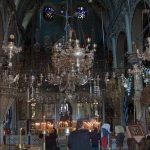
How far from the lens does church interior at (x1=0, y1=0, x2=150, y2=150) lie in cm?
1542

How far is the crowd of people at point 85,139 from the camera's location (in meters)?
5.91

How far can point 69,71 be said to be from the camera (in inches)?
543

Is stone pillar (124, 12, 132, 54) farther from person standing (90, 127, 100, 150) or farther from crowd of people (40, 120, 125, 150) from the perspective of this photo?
person standing (90, 127, 100, 150)

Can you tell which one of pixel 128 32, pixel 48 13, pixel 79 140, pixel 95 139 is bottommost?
pixel 95 139

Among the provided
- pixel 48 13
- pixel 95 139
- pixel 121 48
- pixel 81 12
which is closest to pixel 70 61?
pixel 95 139

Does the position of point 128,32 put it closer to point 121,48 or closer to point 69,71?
point 121,48

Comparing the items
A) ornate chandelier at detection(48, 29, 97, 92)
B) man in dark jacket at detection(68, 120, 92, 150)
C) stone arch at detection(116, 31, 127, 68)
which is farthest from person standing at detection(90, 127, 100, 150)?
stone arch at detection(116, 31, 127, 68)

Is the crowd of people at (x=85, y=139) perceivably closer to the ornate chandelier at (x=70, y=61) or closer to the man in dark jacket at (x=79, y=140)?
the man in dark jacket at (x=79, y=140)

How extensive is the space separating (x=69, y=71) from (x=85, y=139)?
796cm

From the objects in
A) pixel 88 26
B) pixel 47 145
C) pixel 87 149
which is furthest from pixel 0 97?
pixel 88 26

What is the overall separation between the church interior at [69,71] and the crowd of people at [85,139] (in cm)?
104

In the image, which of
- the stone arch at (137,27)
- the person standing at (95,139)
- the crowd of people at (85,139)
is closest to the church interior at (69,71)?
the stone arch at (137,27)

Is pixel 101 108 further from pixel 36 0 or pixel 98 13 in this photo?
pixel 36 0

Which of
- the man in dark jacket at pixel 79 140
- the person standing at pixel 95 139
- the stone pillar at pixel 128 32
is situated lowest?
the person standing at pixel 95 139
